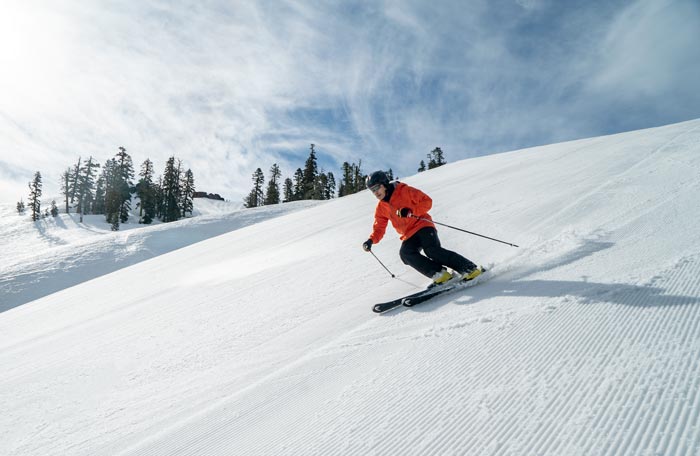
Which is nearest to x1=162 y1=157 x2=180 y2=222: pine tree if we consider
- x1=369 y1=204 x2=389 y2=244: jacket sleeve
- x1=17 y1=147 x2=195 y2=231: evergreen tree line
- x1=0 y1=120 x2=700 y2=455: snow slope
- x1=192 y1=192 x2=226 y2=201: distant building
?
x1=17 y1=147 x2=195 y2=231: evergreen tree line

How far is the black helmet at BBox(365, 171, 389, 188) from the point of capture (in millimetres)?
4465

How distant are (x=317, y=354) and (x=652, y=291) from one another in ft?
9.33

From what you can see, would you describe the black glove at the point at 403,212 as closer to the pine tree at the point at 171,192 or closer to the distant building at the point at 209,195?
the pine tree at the point at 171,192

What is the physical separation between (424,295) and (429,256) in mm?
722

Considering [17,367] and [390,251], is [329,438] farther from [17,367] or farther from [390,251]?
[17,367]

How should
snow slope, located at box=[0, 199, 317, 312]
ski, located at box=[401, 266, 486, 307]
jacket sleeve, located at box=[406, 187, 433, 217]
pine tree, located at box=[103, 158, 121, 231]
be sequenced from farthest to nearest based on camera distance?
pine tree, located at box=[103, 158, 121, 231] → snow slope, located at box=[0, 199, 317, 312] → jacket sleeve, located at box=[406, 187, 433, 217] → ski, located at box=[401, 266, 486, 307]

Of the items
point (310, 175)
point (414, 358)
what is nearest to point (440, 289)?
point (414, 358)

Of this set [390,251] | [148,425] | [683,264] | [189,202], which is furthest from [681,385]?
[189,202]

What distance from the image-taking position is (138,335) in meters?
4.56

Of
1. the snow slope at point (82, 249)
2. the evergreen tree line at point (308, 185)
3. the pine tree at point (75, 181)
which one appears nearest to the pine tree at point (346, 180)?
the evergreen tree line at point (308, 185)

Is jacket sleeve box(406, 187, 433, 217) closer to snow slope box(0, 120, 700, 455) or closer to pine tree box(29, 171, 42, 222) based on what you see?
snow slope box(0, 120, 700, 455)

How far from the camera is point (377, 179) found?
4.47m

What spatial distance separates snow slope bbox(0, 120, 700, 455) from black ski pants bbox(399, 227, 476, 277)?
Answer: 35 cm

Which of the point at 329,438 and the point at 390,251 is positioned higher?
the point at 390,251
